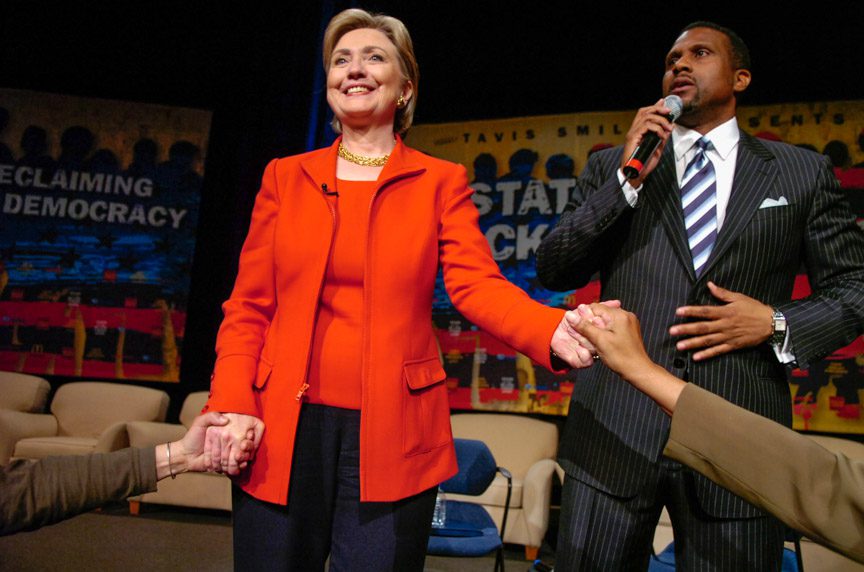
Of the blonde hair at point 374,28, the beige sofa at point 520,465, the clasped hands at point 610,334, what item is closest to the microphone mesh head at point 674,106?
the clasped hands at point 610,334

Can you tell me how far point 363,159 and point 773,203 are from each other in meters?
0.83

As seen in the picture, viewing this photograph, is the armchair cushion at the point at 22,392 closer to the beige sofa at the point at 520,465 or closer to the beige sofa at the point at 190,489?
the beige sofa at the point at 190,489

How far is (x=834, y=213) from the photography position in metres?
1.45

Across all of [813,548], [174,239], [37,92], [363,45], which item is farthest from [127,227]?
[813,548]

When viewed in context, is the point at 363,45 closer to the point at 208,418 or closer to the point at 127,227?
the point at 208,418

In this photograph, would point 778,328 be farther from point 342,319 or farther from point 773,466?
point 342,319

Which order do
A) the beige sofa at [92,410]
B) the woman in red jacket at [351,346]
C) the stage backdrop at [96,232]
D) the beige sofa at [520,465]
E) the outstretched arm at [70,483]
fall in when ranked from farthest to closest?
the stage backdrop at [96,232] → the beige sofa at [92,410] → the beige sofa at [520,465] → the woman in red jacket at [351,346] → the outstretched arm at [70,483]

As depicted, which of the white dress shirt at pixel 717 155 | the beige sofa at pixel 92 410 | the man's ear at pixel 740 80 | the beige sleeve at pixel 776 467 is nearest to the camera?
the beige sleeve at pixel 776 467

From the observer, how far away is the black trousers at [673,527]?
4.16ft

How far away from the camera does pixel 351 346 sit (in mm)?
1270

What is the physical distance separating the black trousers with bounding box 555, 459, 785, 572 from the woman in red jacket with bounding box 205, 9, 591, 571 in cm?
29

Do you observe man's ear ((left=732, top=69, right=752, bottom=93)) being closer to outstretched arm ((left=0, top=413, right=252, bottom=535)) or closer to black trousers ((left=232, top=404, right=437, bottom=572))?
black trousers ((left=232, top=404, right=437, bottom=572))

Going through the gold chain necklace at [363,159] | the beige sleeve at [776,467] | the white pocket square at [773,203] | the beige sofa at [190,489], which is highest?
the gold chain necklace at [363,159]

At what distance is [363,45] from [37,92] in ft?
18.2
